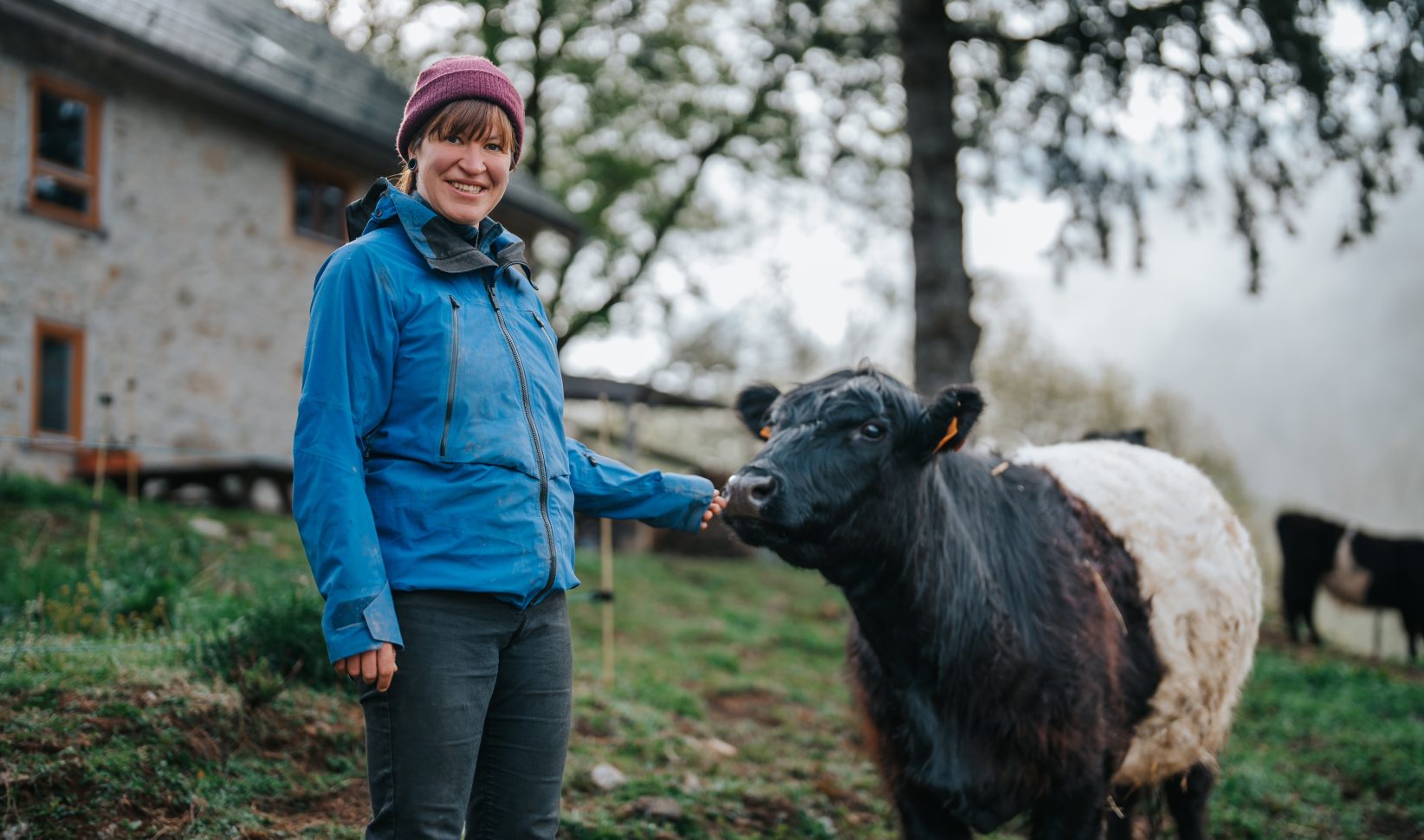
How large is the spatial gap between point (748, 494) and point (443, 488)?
3.80 feet

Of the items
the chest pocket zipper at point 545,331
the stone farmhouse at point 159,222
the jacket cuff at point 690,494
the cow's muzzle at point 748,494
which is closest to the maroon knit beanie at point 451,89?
the chest pocket zipper at point 545,331

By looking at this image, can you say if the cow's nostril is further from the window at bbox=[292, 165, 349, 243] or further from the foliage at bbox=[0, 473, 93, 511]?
the window at bbox=[292, 165, 349, 243]

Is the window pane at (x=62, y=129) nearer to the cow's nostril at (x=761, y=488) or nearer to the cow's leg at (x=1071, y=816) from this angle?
the cow's nostril at (x=761, y=488)

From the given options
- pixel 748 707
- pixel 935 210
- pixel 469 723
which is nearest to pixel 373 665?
pixel 469 723

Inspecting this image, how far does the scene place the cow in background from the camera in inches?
520

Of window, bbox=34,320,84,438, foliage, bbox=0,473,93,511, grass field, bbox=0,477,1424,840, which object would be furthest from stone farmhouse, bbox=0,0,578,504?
grass field, bbox=0,477,1424,840

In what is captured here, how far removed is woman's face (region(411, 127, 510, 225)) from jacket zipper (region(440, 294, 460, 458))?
0.71ft

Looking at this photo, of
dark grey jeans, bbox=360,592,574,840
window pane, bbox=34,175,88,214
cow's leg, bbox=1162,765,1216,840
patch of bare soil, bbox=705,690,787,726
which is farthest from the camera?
window pane, bbox=34,175,88,214

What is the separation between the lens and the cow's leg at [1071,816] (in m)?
3.57

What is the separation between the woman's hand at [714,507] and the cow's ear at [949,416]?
2.87 ft

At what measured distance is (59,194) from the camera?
478 inches

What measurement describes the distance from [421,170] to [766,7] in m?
9.36

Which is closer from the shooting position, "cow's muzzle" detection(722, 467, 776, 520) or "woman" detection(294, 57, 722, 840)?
"woman" detection(294, 57, 722, 840)

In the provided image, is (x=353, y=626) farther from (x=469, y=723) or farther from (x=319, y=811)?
(x=319, y=811)
